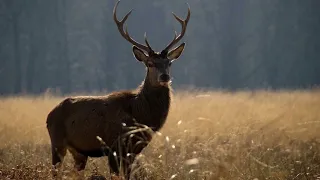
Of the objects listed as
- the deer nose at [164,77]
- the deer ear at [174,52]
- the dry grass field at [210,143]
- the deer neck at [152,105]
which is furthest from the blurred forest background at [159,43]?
the deer nose at [164,77]

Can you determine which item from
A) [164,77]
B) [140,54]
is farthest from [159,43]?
[164,77]

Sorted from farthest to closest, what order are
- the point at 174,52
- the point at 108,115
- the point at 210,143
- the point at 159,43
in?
1. the point at 159,43
2. the point at 174,52
3. the point at 108,115
4. the point at 210,143

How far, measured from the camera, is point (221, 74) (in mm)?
42969

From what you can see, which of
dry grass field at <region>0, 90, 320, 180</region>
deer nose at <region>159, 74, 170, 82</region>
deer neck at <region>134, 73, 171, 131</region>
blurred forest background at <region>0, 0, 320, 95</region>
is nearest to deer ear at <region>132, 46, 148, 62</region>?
deer neck at <region>134, 73, 171, 131</region>

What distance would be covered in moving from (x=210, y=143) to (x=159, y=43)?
121 feet

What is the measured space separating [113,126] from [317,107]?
6587mm

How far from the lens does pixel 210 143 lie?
6.42m

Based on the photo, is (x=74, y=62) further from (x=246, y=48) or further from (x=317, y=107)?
(x=317, y=107)

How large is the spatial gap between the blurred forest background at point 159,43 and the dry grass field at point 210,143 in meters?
25.9

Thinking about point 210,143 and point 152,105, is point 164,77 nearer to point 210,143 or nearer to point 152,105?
point 152,105

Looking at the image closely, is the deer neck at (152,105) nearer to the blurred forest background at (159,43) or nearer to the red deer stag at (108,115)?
the red deer stag at (108,115)

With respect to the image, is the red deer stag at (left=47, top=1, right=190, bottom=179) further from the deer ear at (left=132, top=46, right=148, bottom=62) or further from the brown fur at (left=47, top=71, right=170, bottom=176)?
the deer ear at (left=132, top=46, right=148, bottom=62)

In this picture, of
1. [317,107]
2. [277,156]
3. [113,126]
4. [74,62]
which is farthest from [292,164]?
[74,62]

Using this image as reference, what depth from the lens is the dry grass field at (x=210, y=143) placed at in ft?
17.0
